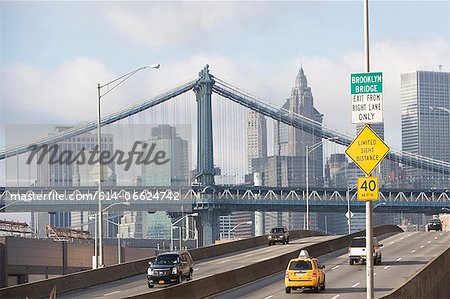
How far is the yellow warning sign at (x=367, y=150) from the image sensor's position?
25797 millimetres

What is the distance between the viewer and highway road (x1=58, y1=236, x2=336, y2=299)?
46.0 m

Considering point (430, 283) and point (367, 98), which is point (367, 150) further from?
point (430, 283)

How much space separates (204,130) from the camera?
19438 cm

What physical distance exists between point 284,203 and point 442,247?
4381 inches

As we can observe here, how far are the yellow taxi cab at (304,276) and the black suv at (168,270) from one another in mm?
5980

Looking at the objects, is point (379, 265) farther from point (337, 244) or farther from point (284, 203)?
point (284, 203)

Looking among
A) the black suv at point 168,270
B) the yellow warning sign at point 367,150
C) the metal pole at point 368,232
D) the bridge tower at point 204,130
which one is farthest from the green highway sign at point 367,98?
the bridge tower at point 204,130

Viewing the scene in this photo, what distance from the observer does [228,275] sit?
157 ft

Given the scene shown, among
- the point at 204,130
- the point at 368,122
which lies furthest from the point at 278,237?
the point at 204,130

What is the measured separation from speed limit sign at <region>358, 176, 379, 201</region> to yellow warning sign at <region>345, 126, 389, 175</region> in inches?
8.4

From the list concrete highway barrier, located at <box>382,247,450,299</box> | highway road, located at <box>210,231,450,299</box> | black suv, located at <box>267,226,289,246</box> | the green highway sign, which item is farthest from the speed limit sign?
black suv, located at <box>267,226,289,246</box>

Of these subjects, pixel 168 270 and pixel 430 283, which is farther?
pixel 168 270

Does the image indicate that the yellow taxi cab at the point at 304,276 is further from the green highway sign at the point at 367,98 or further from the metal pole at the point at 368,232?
the green highway sign at the point at 367,98

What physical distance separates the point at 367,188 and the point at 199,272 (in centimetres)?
3252
